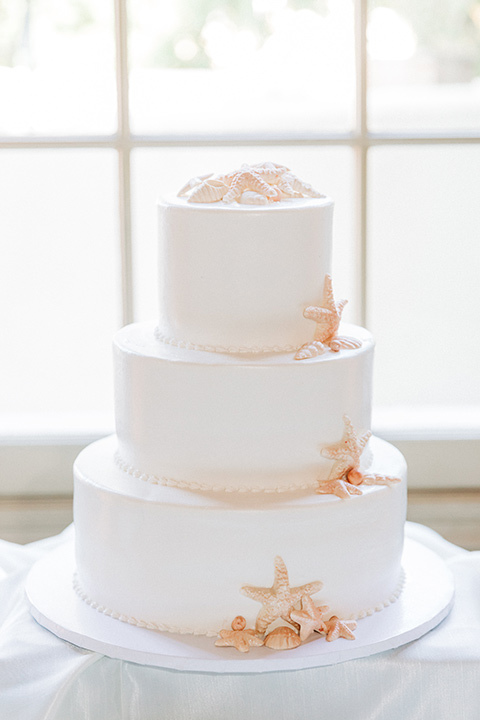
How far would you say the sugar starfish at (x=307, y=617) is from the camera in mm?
1184

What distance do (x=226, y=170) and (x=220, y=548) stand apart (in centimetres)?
121

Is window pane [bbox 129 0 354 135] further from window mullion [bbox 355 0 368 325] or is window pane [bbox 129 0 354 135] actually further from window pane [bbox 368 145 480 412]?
window pane [bbox 368 145 480 412]

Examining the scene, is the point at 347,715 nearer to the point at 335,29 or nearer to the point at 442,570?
the point at 442,570

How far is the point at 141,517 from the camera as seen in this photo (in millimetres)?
1221

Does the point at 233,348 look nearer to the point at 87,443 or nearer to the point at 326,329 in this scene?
the point at 326,329

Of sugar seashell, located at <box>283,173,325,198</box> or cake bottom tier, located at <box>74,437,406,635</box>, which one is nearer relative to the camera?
cake bottom tier, located at <box>74,437,406,635</box>

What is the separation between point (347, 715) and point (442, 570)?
342mm

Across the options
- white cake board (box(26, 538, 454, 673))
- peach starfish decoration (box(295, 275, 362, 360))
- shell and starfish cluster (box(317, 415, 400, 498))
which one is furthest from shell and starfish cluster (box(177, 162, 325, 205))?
white cake board (box(26, 538, 454, 673))

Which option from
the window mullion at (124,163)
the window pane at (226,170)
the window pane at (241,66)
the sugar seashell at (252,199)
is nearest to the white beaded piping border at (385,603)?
the window pane at (226,170)

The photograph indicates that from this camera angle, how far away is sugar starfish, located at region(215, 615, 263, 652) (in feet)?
3.84

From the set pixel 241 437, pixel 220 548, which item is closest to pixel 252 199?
pixel 241 437

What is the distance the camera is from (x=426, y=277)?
3.48 m

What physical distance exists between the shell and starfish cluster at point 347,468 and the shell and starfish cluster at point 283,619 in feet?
0.42

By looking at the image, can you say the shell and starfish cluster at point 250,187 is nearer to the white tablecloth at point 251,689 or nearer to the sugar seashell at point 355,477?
the sugar seashell at point 355,477
